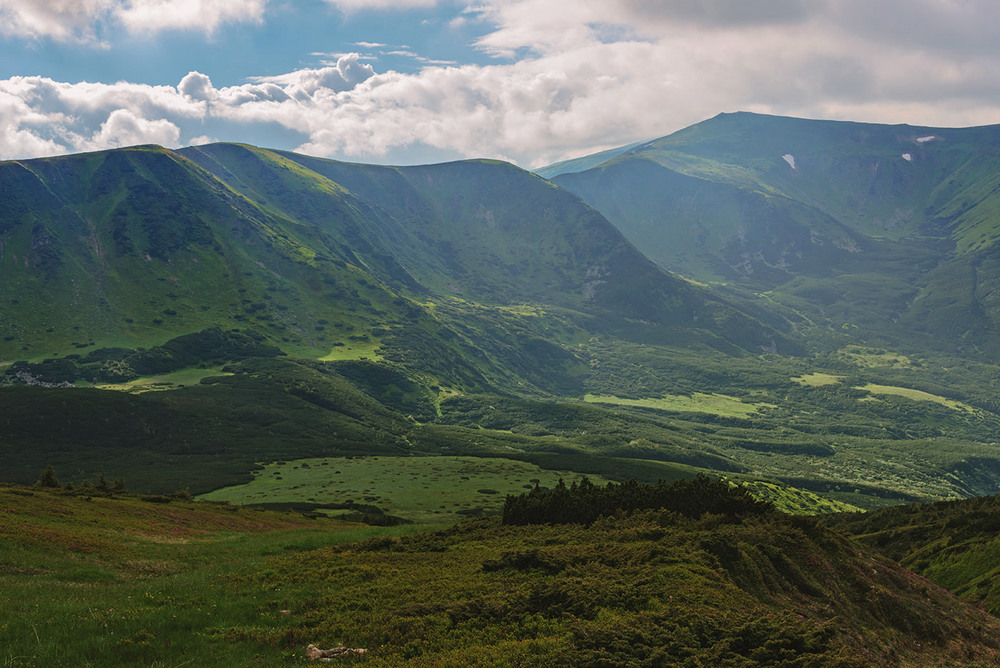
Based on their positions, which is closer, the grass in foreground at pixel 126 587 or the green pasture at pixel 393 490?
the grass in foreground at pixel 126 587

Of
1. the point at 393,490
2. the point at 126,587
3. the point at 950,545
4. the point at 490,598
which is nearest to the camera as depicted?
the point at 490,598

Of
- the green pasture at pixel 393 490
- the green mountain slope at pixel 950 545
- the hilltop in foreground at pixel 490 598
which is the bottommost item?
the green pasture at pixel 393 490

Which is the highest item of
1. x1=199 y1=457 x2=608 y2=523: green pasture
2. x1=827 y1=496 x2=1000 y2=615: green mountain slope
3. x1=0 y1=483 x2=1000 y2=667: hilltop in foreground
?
x1=0 y1=483 x2=1000 y2=667: hilltop in foreground

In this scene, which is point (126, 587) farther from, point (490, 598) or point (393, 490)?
point (393, 490)

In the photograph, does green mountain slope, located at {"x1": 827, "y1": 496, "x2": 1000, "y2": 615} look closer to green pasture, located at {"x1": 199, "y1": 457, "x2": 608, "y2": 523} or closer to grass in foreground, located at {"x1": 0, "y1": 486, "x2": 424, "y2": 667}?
grass in foreground, located at {"x1": 0, "y1": 486, "x2": 424, "y2": 667}

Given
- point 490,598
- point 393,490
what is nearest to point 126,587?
point 490,598

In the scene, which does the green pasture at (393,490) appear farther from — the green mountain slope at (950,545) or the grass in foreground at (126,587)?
the green mountain slope at (950,545)

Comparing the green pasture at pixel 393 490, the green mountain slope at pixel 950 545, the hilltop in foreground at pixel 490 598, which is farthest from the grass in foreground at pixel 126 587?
the green pasture at pixel 393 490

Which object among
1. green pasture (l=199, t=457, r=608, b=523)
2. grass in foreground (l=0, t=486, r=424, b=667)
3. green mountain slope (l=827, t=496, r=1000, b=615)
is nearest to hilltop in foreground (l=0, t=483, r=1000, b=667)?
grass in foreground (l=0, t=486, r=424, b=667)

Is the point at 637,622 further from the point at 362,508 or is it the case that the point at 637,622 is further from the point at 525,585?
the point at 362,508

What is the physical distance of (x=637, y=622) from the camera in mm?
26938

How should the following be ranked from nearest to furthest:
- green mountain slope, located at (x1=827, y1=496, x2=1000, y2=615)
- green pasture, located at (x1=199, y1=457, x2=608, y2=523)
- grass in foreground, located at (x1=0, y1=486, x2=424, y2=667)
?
grass in foreground, located at (x1=0, y1=486, x2=424, y2=667) < green mountain slope, located at (x1=827, y1=496, x2=1000, y2=615) < green pasture, located at (x1=199, y1=457, x2=608, y2=523)

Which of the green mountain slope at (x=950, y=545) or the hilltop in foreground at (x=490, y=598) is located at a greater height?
the hilltop in foreground at (x=490, y=598)

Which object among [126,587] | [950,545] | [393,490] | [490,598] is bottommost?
[393,490]
